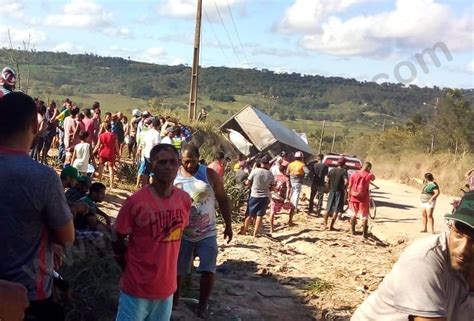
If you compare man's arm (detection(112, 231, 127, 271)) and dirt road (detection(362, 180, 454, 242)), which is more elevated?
man's arm (detection(112, 231, 127, 271))

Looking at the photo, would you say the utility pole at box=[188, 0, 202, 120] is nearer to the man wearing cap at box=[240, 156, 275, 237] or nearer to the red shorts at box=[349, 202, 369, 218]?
the red shorts at box=[349, 202, 369, 218]

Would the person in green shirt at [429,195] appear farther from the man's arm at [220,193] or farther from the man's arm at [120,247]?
the man's arm at [120,247]

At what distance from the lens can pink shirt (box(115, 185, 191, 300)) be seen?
13.3ft

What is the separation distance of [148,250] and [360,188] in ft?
31.7

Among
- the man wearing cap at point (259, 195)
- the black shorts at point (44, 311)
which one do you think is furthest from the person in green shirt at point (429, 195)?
the black shorts at point (44, 311)

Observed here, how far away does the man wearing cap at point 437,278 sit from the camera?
6.89ft

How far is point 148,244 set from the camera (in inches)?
161

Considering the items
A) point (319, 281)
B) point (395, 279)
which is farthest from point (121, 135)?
point (395, 279)

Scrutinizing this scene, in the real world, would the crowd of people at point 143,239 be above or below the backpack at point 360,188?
above

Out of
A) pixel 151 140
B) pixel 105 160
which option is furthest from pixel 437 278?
pixel 105 160

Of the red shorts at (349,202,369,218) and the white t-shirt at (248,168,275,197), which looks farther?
the red shorts at (349,202,369,218)

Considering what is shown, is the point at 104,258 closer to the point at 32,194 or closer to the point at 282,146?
the point at 32,194

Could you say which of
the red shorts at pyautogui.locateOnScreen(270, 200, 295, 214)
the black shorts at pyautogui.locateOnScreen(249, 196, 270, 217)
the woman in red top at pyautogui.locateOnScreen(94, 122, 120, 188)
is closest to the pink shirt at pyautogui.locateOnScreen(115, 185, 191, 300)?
→ the black shorts at pyautogui.locateOnScreen(249, 196, 270, 217)

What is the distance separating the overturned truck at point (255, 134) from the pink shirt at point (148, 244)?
22426 millimetres
